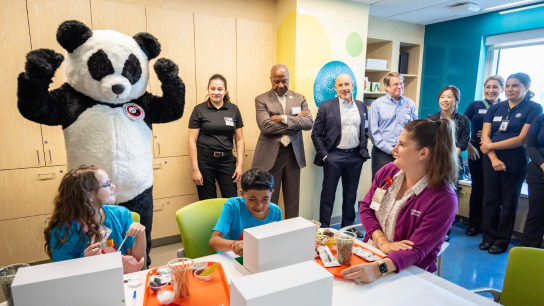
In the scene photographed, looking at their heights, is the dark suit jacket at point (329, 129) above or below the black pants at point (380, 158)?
above

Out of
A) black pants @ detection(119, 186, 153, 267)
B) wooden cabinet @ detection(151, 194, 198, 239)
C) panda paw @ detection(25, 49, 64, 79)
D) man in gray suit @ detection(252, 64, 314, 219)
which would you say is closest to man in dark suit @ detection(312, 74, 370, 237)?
man in gray suit @ detection(252, 64, 314, 219)

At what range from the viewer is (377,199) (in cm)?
162

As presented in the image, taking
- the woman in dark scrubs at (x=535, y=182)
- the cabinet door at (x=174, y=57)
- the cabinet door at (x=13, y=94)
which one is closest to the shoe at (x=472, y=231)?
the woman in dark scrubs at (x=535, y=182)

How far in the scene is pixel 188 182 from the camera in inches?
125

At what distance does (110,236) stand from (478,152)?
3523 millimetres

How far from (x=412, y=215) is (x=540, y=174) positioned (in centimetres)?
199

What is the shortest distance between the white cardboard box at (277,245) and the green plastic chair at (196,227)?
0.63 metres

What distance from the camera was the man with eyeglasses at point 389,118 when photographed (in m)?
3.26

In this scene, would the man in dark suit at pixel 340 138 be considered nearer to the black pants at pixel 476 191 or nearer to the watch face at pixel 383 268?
the black pants at pixel 476 191

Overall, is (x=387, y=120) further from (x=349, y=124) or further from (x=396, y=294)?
(x=396, y=294)

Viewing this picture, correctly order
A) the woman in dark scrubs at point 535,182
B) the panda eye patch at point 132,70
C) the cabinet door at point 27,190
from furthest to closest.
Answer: the woman in dark scrubs at point 535,182
the cabinet door at point 27,190
the panda eye patch at point 132,70

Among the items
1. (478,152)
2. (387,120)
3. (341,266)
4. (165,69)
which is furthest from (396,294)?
(478,152)

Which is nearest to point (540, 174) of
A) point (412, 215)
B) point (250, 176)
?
point (412, 215)

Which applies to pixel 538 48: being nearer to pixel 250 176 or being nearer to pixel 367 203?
pixel 367 203
